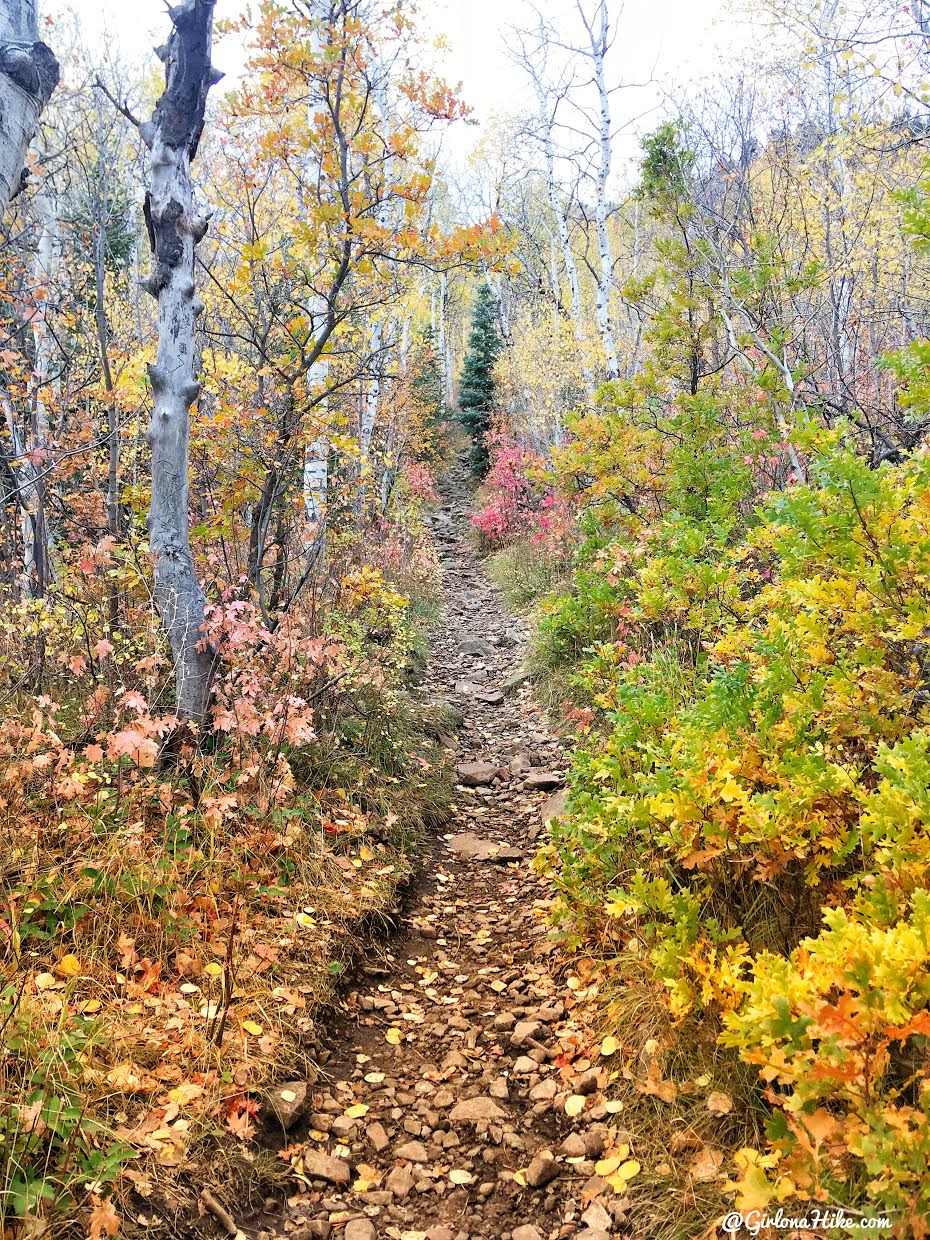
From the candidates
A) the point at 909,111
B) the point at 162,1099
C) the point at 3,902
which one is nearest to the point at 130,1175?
the point at 162,1099

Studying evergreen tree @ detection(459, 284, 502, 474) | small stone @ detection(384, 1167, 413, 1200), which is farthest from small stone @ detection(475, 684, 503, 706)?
evergreen tree @ detection(459, 284, 502, 474)

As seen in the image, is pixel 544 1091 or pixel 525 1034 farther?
pixel 525 1034

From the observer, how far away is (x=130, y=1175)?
7.22ft

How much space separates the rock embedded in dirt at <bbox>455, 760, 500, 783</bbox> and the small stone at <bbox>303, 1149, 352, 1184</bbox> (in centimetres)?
351

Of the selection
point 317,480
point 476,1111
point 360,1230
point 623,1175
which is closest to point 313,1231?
point 360,1230

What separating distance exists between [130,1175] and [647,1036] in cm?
190

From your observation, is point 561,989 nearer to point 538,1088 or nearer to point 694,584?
point 538,1088

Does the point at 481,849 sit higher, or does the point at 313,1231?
the point at 481,849

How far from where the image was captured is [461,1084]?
3.07 meters

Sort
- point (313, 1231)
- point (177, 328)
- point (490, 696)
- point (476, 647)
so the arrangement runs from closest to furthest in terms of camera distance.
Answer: point (313, 1231), point (177, 328), point (490, 696), point (476, 647)

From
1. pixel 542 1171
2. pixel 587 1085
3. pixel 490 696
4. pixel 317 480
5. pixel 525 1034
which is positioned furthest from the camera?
pixel 490 696

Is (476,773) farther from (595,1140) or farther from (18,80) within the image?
(18,80)

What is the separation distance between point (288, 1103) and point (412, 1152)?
0.52 m

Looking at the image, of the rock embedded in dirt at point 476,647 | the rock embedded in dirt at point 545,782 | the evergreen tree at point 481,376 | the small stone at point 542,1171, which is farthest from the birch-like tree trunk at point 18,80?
A: the evergreen tree at point 481,376
